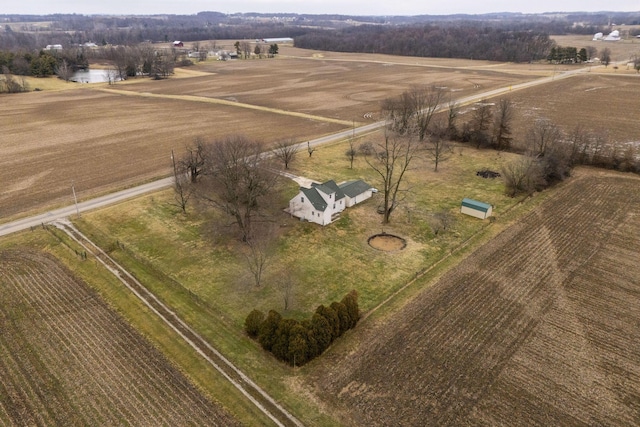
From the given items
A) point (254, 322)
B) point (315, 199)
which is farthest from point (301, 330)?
point (315, 199)

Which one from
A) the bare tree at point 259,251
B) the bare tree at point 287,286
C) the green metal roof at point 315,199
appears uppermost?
the green metal roof at point 315,199

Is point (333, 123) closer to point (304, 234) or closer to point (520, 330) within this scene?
point (304, 234)

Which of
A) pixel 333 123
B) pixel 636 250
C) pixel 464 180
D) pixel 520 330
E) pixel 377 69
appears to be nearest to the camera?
pixel 520 330

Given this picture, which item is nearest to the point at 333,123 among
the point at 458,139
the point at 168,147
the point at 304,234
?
the point at 458,139

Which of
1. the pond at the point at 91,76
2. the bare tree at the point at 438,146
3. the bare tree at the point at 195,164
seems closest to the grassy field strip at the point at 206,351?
the bare tree at the point at 195,164

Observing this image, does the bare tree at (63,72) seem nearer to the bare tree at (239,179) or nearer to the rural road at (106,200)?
the rural road at (106,200)

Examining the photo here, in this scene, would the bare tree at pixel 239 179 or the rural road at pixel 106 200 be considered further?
→ the rural road at pixel 106 200
